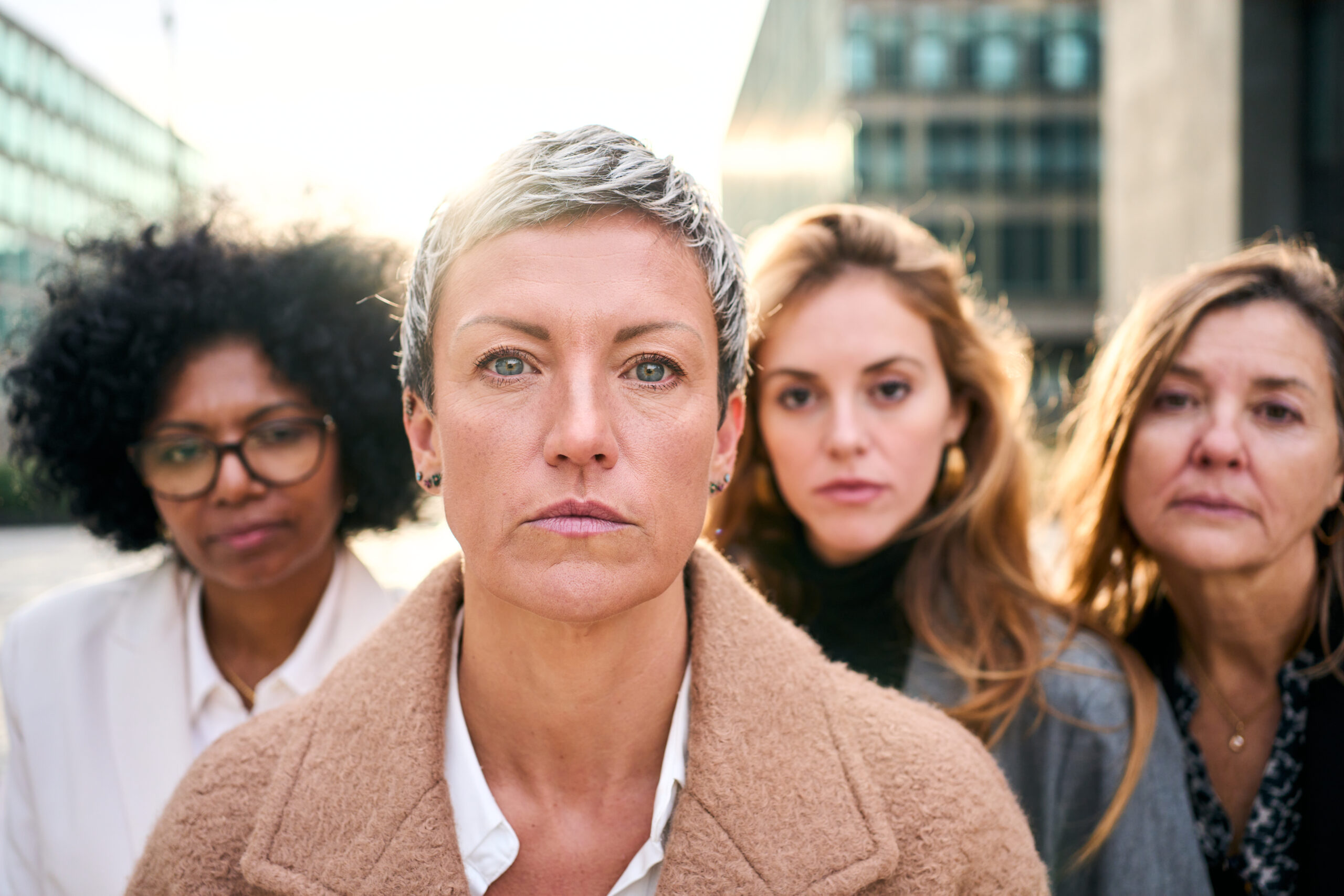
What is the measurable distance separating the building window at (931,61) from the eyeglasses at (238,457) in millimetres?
42588

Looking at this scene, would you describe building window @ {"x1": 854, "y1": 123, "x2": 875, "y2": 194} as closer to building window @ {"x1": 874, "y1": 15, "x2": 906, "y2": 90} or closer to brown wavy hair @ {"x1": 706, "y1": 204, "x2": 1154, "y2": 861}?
building window @ {"x1": 874, "y1": 15, "x2": 906, "y2": 90}

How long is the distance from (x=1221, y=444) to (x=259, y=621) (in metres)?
2.95

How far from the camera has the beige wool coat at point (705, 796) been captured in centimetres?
180

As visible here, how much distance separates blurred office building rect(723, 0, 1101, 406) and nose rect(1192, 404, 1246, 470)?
128 ft

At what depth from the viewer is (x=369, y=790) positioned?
1.86 m

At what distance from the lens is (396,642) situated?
6.75 feet

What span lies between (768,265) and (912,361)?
63 centimetres

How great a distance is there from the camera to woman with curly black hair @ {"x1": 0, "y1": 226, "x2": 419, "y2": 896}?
283 centimetres

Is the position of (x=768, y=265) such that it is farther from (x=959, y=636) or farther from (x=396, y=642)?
(x=396, y=642)

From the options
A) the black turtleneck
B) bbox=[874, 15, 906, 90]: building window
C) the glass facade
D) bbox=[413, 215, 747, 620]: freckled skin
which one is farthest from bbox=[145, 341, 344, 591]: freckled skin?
bbox=[874, 15, 906, 90]: building window

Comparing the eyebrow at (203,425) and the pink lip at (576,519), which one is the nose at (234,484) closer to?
the eyebrow at (203,425)

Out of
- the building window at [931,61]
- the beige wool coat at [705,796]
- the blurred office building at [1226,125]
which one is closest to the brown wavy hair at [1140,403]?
the beige wool coat at [705,796]

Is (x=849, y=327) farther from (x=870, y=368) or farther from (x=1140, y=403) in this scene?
(x=1140, y=403)

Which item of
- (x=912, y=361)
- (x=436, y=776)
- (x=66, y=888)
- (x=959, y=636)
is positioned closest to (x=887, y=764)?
(x=436, y=776)
